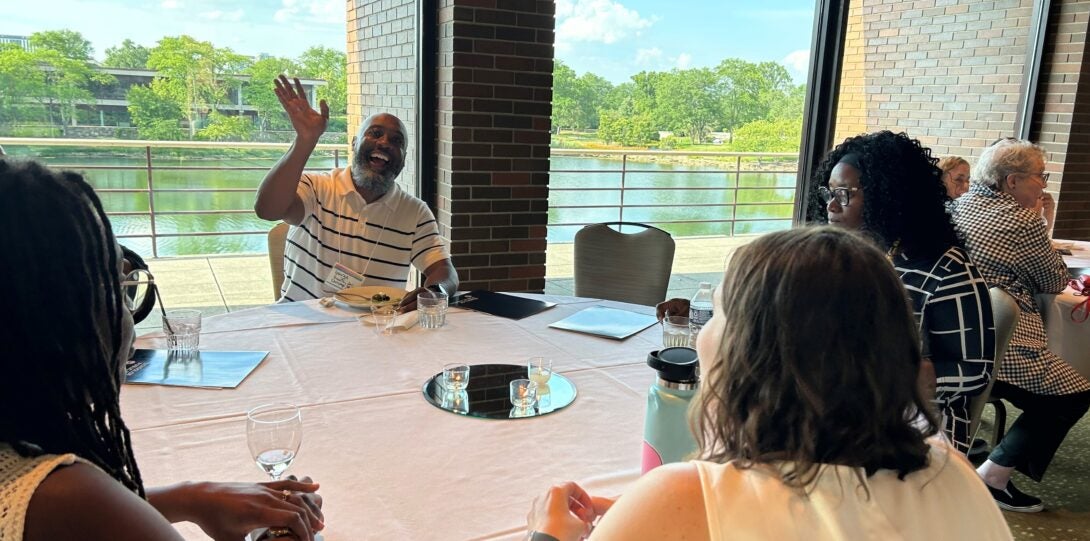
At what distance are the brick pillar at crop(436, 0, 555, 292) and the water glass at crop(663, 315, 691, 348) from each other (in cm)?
175

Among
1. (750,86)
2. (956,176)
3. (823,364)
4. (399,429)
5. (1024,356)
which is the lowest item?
(1024,356)

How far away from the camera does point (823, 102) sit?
179 inches

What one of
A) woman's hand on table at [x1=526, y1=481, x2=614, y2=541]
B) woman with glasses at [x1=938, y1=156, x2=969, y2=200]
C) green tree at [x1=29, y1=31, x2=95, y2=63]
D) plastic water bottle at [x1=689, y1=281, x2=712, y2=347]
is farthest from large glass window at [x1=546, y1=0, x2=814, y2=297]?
woman's hand on table at [x1=526, y1=481, x2=614, y2=541]

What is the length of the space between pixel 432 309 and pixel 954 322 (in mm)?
1381

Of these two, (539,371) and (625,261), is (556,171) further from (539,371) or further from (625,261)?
(539,371)

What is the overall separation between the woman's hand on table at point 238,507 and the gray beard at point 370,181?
1856mm

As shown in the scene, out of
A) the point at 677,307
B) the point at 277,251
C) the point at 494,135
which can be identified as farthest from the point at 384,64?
the point at 677,307

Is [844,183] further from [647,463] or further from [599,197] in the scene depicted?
[599,197]

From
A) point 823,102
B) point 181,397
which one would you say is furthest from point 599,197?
point 181,397

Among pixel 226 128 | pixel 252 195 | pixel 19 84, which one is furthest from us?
pixel 252 195

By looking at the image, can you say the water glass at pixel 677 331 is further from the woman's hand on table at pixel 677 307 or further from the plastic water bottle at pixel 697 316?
the woman's hand on table at pixel 677 307

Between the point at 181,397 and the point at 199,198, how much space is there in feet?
12.2

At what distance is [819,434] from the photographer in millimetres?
784

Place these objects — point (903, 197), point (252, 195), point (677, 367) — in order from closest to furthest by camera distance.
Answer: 1. point (677, 367)
2. point (903, 197)
3. point (252, 195)
